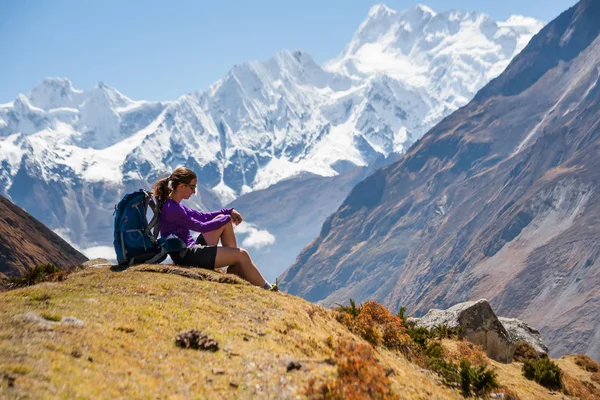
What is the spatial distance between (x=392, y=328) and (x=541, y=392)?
6.39 meters

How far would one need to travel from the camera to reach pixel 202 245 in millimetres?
16688

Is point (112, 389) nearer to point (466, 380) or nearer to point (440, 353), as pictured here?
point (466, 380)

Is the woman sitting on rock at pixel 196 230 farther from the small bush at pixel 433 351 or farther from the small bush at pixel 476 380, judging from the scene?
the small bush at pixel 476 380

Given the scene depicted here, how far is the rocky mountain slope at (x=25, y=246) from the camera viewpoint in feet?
300

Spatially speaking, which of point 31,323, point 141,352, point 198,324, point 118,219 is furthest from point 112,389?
point 118,219

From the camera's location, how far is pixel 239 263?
16.3 meters

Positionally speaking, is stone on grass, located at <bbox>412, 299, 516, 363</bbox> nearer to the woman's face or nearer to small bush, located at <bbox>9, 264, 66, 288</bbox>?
the woman's face

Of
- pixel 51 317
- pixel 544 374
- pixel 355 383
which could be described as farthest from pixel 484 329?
pixel 51 317

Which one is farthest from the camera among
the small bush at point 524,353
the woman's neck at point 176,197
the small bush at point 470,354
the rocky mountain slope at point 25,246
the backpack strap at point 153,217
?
the rocky mountain slope at point 25,246

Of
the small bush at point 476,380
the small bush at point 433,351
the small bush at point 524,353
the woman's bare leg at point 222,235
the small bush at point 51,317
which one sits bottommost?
the small bush at point 476,380

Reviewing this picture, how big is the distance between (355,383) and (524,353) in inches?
702

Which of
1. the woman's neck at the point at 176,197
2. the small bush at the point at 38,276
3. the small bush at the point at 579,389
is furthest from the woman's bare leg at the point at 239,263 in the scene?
the small bush at the point at 579,389

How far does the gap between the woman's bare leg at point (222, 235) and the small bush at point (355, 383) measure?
669cm

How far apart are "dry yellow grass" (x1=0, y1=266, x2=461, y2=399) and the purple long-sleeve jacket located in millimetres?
1286
